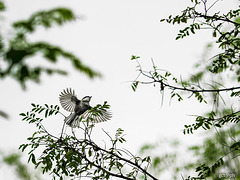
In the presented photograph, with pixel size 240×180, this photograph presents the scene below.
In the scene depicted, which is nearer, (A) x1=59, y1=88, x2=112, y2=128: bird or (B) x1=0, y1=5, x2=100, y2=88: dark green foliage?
(B) x1=0, y1=5, x2=100, y2=88: dark green foliage

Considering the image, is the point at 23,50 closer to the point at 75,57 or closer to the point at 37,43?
the point at 37,43

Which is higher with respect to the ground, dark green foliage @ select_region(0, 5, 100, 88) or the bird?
the bird

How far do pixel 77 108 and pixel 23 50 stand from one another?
1.90m

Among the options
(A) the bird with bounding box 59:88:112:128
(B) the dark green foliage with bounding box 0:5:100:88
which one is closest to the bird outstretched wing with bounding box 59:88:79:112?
(A) the bird with bounding box 59:88:112:128

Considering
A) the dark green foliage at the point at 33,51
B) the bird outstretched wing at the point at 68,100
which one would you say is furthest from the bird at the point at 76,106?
the dark green foliage at the point at 33,51

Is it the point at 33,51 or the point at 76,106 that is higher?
the point at 76,106

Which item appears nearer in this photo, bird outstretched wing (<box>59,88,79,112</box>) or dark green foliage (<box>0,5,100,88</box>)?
dark green foliage (<box>0,5,100,88</box>)

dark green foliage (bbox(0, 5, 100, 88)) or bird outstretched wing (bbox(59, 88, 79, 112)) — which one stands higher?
bird outstretched wing (bbox(59, 88, 79, 112))

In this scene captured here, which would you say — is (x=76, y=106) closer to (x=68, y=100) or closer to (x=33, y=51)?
(x=68, y=100)

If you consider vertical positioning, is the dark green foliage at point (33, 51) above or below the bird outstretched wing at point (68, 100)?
below

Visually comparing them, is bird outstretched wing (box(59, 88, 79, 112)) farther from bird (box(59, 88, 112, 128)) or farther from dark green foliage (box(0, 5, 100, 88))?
dark green foliage (box(0, 5, 100, 88))

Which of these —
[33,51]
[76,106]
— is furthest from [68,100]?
[33,51]

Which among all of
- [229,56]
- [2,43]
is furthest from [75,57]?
[229,56]

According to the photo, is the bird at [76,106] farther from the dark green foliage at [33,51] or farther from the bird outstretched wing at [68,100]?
the dark green foliage at [33,51]
